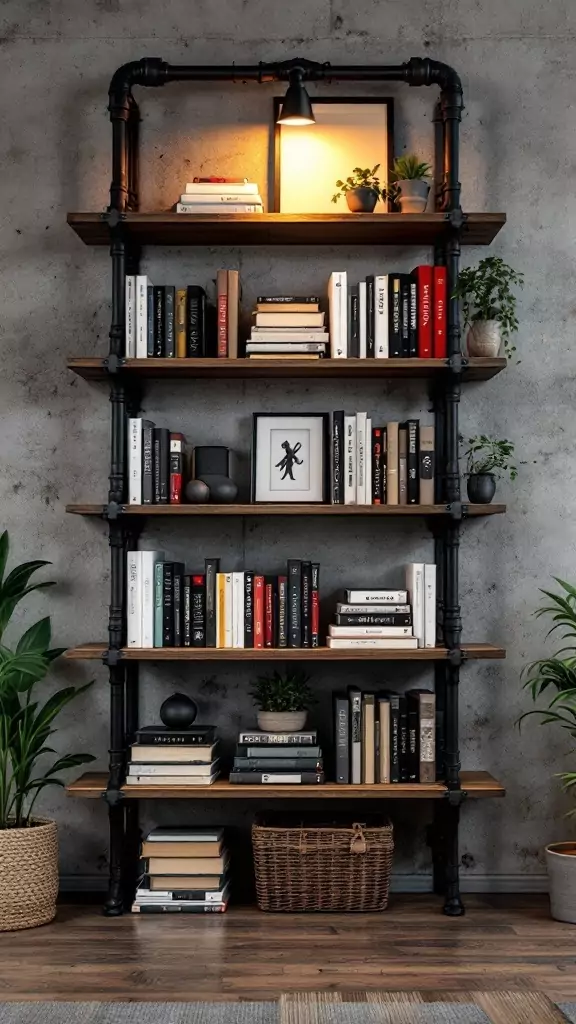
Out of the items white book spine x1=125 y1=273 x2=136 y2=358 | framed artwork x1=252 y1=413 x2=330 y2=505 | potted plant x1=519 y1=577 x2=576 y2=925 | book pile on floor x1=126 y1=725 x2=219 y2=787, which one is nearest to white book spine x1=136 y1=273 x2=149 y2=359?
white book spine x1=125 y1=273 x2=136 y2=358

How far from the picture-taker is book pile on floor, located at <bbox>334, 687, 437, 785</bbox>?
12.3 feet

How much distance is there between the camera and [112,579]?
382cm

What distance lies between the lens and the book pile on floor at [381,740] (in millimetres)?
3758

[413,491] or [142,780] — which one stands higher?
[413,491]

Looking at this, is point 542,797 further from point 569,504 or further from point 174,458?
point 174,458

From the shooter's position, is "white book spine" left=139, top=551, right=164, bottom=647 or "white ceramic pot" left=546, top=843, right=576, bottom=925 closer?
"white ceramic pot" left=546, top=843, right=576, bottom=925

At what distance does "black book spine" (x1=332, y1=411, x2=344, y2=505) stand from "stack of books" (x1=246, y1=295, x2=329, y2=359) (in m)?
0.25

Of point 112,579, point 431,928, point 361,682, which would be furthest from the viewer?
point 361,682

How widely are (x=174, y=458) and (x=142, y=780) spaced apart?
1.05 metres

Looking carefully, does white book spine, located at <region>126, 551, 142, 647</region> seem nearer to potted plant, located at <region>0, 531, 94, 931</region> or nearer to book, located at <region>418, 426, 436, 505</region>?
potted plant, located at <region>0, 531, 94, 931</region>

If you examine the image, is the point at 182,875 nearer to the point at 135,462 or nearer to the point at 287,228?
the point at 135,462

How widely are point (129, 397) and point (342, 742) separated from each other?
1374 mm

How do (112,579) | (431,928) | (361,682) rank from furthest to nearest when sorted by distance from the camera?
(361,682), (112,579), (431,928)

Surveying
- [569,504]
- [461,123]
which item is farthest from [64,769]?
[461,123]
